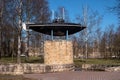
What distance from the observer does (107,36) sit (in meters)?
73.4

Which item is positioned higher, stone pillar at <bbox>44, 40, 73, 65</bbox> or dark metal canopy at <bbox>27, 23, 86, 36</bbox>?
dark metal canopy at <bbox>27, 23, 86, 36</bbox>

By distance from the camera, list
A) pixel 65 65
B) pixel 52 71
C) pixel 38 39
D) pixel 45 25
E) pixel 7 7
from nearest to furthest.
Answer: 1. pixel 52 71
2. pixel 65 65
3. pixel 45 25
4. pixel 7 7
5. pixel 38 39

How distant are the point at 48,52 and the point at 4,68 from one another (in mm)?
7571

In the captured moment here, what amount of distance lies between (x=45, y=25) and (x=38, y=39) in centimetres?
2296

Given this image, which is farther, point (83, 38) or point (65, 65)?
point (83, 38)

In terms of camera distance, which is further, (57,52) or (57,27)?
(57,27)

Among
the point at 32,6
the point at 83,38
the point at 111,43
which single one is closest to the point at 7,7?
the point at 32,6

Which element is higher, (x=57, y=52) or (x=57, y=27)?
(x=57, y=27)

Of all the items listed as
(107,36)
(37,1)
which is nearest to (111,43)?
(107,36)

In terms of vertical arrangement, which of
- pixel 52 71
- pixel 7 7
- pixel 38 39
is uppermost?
pixel 7 7

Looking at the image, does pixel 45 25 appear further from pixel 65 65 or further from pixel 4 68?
pixel 4 68

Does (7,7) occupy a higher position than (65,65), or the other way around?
(7,7)

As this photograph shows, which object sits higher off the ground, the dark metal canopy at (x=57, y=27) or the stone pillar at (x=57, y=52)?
the dark metal canopy at (x=57, y=27)

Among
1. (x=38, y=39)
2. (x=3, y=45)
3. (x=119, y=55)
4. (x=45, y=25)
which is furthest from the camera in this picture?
(x=119, y=55)
